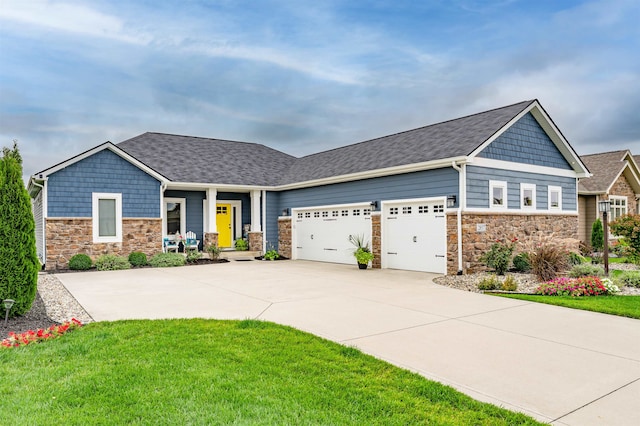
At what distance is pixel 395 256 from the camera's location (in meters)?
13.9

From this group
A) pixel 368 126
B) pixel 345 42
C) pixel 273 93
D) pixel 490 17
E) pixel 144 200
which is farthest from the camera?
pixel 368 126

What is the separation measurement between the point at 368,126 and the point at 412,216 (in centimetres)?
1140

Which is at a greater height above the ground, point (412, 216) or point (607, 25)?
point (607, 25)

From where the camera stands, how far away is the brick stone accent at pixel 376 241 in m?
14.2

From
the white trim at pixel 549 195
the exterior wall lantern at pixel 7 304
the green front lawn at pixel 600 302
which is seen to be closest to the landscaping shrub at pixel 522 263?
the white trim at pixel 549 195

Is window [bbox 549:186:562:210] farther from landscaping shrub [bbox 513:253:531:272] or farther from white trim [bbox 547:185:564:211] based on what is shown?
landscaping shrub [bbox 513:253:531:272]

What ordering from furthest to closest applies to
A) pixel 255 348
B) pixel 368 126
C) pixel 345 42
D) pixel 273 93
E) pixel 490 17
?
pixel 368 126, pixel 273 93, pixel 345 42, pixel 490 17, pixel 255 348

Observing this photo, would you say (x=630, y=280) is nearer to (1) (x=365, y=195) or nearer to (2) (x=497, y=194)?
(2) (x=497, y=194)

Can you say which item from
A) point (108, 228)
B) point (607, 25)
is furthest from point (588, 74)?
point (108, 228)

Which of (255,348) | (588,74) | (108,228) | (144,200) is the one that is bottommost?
(255,348)

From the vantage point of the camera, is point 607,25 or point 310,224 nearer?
point 607,25

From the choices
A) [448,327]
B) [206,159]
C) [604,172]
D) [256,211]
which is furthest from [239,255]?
[604,172]

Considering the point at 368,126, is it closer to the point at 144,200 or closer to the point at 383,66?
the point at 383,66

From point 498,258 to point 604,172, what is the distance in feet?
46.5
